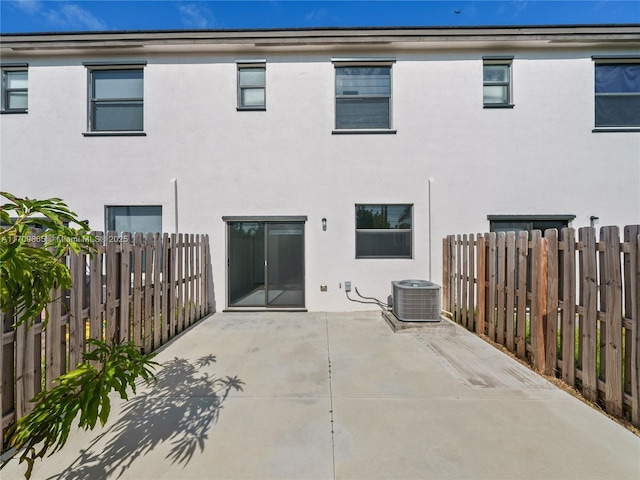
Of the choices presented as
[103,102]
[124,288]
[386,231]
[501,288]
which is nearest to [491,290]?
[501,288]

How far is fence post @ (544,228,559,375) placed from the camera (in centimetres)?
336

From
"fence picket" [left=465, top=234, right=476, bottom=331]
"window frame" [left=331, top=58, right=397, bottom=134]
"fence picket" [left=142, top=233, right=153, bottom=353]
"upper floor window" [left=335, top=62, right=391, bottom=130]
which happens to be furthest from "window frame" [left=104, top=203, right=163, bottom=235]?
"fence picket" [left=465, top=234, right=476, bottom=331]

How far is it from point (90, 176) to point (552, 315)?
9278mm

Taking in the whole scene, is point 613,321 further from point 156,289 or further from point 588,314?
point 156,289

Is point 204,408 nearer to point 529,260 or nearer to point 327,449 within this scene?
point 327,449

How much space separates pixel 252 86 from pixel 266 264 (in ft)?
14.2

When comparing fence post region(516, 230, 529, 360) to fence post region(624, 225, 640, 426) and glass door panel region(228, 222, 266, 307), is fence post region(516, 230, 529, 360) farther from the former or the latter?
glass door panel region(228, 222, 266, 307)

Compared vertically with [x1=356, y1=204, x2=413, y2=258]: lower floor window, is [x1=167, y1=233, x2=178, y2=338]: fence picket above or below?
below

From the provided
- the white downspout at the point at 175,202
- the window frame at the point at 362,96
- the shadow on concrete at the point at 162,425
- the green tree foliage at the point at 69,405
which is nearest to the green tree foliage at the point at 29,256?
the green tree foliage at the point at 69,405

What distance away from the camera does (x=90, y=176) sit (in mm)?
6574

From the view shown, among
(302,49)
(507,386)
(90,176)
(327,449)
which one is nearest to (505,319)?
(507,386)

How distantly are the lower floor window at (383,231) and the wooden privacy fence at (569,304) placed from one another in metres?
1.49

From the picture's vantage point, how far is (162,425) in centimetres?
246

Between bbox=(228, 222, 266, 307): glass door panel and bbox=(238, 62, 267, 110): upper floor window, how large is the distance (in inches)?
117
